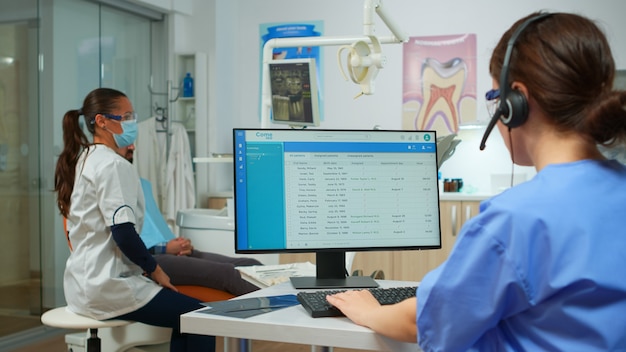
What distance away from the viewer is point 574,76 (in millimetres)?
982

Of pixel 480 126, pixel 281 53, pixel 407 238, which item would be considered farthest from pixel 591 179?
pixel 281 53

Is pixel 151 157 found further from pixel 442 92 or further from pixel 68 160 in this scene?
pixel 68 160

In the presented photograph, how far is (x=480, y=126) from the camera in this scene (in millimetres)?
4848

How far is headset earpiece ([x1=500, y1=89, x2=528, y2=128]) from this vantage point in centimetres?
103

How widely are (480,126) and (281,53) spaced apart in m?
1.69

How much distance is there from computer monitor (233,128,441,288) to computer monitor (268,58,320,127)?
34.8 inches

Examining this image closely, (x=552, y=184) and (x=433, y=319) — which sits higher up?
(x=552, y=184)

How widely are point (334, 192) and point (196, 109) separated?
12.2ft

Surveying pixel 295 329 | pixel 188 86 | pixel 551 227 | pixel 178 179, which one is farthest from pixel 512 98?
pixel 188 86

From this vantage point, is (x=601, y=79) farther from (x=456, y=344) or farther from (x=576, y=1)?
(x=576, y=1)

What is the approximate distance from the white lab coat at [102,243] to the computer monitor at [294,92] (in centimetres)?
64

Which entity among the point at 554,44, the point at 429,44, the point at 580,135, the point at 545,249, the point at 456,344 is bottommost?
the point at 456,344

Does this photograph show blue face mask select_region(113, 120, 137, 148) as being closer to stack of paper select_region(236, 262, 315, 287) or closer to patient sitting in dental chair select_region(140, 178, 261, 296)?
patient sitting in dental chair select_region(140, 178, 261, 296)

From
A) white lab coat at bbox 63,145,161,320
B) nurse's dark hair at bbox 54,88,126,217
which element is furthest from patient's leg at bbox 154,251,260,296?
nurse's dark hair at bbox 54,88,126,217
